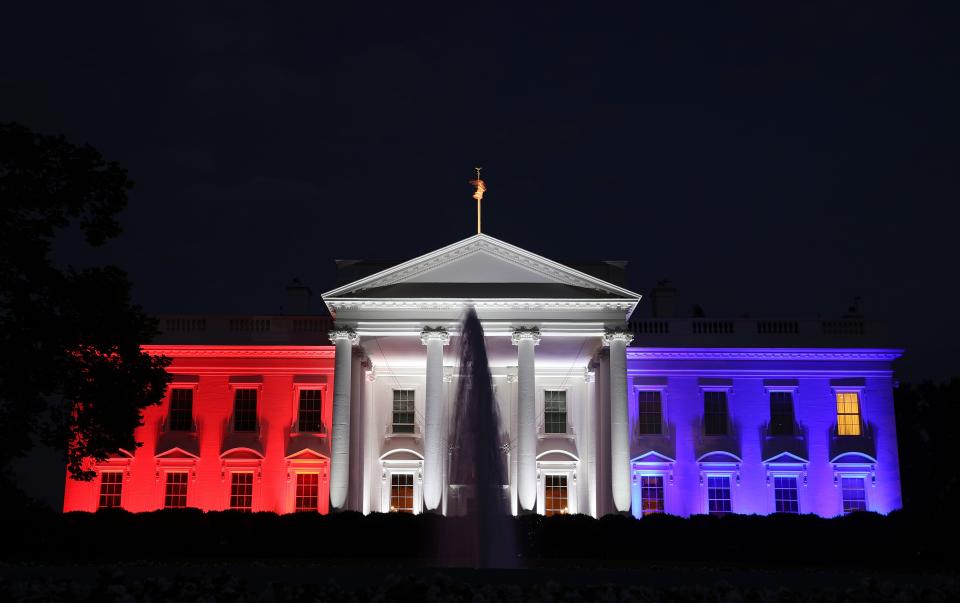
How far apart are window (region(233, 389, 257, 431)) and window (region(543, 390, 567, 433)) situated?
39.5 ft

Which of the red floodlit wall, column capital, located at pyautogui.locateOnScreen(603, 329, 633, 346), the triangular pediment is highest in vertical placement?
the triangular pediment

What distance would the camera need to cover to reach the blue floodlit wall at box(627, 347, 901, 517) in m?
41.9

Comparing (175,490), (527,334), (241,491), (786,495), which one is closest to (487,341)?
(527,334)

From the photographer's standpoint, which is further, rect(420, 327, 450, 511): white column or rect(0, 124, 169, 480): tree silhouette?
rect(420, 327, 450, 511): white column

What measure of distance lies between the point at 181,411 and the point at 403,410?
29.9 feet

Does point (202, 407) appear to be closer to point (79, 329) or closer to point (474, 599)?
point (79, 329)

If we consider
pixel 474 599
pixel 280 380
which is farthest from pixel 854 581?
pixel 280 380

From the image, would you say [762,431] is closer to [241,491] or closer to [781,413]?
[781,413]

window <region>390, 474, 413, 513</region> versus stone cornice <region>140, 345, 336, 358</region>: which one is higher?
stone cornice <region>140, 345, 336, 358</region>

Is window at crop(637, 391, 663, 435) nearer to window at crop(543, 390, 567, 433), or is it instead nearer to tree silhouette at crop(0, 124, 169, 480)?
window at crop(543, 390, 567, 433)

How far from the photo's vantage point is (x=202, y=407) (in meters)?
42.7

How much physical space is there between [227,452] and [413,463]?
7.56 meters

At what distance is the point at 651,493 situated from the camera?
1656 inches

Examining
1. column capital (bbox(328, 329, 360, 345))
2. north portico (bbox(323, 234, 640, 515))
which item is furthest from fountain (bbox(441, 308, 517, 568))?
column capital (bbox(328, 329, 360, 345))
